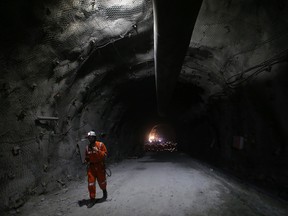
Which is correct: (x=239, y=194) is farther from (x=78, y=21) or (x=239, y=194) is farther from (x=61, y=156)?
(x=78, y=21)

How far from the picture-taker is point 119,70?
9109 millimetres

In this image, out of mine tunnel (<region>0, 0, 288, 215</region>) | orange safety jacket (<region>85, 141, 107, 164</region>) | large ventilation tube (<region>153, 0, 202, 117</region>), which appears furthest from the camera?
orange safety jacket (<region>85, 141, 107, 164</region>)

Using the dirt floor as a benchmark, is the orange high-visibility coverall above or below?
above

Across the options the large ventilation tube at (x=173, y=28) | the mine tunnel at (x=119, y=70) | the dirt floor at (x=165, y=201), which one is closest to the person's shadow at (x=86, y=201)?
the dirt floor at (x=165, y=201)

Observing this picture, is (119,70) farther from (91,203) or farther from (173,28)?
(173,28)

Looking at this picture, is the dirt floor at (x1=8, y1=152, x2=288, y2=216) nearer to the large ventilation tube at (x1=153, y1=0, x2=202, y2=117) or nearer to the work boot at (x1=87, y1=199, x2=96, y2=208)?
the work boot at (x1=87, y1=199, x2=96, y2=208)

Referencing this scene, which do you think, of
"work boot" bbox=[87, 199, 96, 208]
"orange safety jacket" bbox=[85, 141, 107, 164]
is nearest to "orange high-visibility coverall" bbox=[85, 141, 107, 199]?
"orange safety jacket" bbox=[85, 141, 107, 164]

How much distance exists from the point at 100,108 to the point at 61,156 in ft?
10.9

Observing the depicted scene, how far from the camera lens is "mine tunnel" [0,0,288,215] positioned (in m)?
4.64

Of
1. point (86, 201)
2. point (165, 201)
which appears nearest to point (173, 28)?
point (165, 201)

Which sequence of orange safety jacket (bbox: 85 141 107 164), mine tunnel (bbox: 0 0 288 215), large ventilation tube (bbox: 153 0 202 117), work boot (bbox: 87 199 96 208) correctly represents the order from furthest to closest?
orange safety jacket (bbox: 85 141 107 164) → work boot (bbox: 87 199 96 208) → mine tunnel (bbox: 0 0 288 215) → large ventilation tube (bbox: 153 0 202 117)

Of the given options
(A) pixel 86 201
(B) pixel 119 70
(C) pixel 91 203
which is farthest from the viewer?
(B) pixel 119 70

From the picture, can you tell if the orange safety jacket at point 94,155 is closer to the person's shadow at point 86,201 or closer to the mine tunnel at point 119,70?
the mine tunnel at point 119,70

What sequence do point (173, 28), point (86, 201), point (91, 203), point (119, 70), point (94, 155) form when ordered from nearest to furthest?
1. point (173, 28)
2. point (91, 203)
3. point (94, 155)
4. point (86, 201)
5. point (119, 70)
